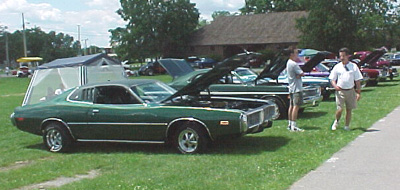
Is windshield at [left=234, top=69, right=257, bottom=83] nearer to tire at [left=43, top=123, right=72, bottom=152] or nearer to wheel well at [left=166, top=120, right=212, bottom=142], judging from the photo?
wheel well at [left=166, top=120, right=212, bottom=142]

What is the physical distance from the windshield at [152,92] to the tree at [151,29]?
5391cm

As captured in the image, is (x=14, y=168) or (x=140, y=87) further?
(x=140, y=87)

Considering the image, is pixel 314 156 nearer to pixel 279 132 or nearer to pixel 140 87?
pixel 279 132

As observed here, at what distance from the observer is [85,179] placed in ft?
25.2

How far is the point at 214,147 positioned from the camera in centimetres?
971

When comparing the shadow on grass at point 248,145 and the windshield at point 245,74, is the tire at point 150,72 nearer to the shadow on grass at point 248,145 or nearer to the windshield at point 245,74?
the windshield at point 245,74

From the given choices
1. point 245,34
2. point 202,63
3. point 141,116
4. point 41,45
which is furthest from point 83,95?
point 41,45

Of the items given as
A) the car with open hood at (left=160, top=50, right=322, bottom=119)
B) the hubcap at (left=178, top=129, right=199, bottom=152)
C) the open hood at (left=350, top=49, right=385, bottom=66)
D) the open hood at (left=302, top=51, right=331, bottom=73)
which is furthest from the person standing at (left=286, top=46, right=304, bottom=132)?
the open hood at (left=350, top=49, right=385, bottom=66)

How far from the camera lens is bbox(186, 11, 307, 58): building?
62719 millimetres

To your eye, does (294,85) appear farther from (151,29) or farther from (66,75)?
(151,29)

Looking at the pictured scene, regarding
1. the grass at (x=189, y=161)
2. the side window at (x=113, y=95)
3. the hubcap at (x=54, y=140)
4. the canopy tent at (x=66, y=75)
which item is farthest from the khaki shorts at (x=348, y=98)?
the canopy tent at (x=66, y=75)

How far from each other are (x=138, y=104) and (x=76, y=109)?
130 centimetres

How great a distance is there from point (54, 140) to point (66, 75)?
4.72 meters

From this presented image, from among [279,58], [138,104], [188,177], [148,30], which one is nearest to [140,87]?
[138,104]
